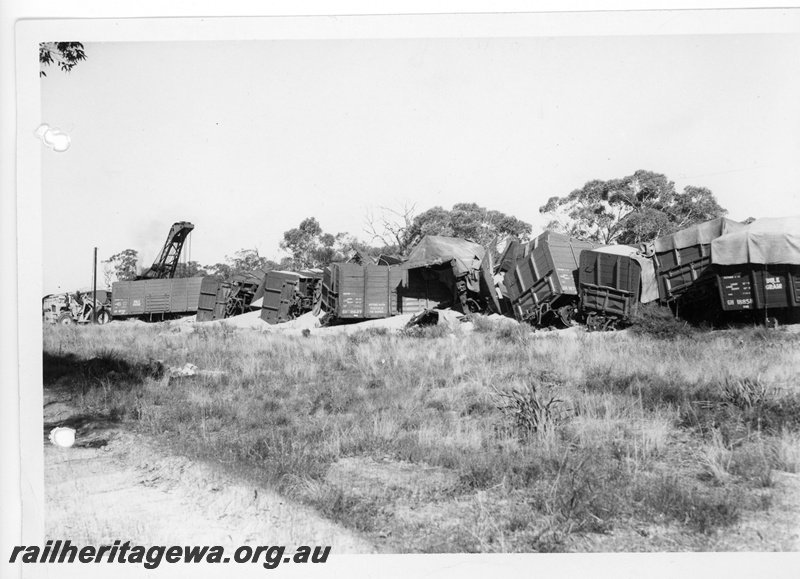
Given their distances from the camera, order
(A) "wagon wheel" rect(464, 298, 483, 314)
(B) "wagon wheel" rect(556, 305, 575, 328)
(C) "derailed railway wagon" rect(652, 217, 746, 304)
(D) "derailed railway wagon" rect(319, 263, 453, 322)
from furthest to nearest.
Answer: (D) "derailed railway wagon" rect(319, 263, 453, 322) < (A) "wagon wheel" rect(464, 298, 483, 314) < (B) "wagon wheel" rect(556, 305, 575, 328) < (C) "derailed railway wagon" rect(652, 217, 746, 304)

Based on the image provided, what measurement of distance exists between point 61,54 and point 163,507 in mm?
4654

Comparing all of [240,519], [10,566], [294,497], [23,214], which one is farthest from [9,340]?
[294,497]

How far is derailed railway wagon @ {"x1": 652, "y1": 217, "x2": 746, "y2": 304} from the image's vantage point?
1155 centimetres

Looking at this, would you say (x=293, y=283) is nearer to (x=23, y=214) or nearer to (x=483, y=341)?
(x=483, y=341)

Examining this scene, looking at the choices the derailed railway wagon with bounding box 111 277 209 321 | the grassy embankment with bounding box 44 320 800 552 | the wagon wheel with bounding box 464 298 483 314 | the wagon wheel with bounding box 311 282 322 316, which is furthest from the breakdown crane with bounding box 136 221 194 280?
the wagon wheel with bounding box 464 298 483 314

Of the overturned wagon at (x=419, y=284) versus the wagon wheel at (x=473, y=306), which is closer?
the overturned wagon at (x=419, y=284)

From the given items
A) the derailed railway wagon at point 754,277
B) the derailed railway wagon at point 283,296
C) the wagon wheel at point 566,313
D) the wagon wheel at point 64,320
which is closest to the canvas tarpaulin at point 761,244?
the derailed railway wagon at point 754,277

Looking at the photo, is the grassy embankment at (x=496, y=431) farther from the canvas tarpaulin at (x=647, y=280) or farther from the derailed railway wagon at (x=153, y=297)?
the derailed railway wagon at (x=153, y=297)

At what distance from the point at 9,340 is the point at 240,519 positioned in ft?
9.69

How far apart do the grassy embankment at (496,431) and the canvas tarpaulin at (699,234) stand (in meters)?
2.30

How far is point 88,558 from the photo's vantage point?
450 cm

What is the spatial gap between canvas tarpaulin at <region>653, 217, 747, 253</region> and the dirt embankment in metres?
10.3

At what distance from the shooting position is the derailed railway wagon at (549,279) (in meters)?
13.8

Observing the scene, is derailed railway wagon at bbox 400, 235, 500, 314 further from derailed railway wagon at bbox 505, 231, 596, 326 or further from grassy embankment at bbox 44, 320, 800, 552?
grassy embankment at bbox 44, 320, 800, 552
